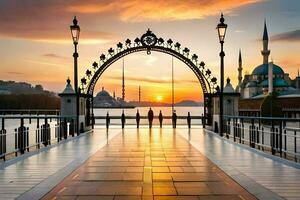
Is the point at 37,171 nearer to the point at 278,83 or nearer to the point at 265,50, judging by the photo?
the point at 278,83

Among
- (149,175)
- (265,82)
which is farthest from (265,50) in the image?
(149,175)

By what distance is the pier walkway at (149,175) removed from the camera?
27.3 ft

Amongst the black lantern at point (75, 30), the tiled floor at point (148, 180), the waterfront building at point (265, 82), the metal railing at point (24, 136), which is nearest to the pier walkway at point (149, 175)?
the tiled floor at point (148, 180)

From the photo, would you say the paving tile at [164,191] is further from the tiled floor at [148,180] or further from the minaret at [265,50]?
the minaret at [265,50]

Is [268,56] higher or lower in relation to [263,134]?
higher

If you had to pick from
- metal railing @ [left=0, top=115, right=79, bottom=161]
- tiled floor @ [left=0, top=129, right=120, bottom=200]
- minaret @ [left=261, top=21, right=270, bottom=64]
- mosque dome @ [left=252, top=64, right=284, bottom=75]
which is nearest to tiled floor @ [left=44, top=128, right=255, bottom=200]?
tiled floor @ [left=0, top=129, right=120, bottom=200]

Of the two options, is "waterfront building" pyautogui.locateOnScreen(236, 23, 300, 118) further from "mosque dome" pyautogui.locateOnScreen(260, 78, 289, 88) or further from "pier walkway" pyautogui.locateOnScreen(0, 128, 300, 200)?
"pier walkway" pyautogui.locateOnScreen(0, 128, 300, 200)

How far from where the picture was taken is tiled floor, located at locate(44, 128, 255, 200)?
8.24 m

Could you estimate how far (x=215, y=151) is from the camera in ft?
53.0

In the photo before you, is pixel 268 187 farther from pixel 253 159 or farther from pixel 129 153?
pixel 129 153

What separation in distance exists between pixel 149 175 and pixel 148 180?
680mm

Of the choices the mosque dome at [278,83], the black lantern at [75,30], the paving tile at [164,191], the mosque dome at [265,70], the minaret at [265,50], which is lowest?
the paving tile at [164,191]

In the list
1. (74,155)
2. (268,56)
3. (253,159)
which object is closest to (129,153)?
(74,155)

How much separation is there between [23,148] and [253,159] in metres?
7.46
